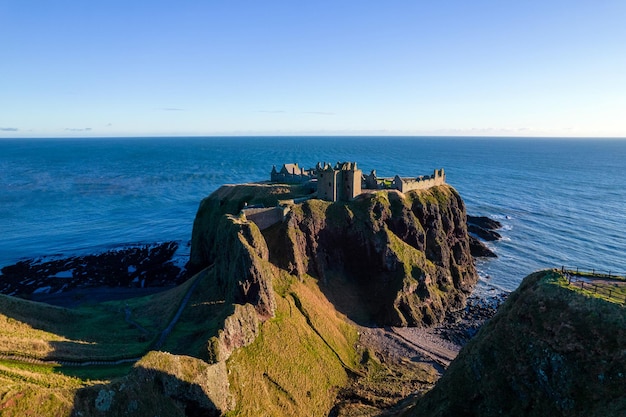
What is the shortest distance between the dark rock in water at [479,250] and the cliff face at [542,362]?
207ft

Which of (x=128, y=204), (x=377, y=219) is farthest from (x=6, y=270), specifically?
(x=377, y=219)

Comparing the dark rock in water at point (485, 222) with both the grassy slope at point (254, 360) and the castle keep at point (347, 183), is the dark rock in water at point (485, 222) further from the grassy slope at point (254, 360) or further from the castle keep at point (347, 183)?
the grassy slope at point (254, 360)

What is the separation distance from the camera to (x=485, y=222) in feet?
374

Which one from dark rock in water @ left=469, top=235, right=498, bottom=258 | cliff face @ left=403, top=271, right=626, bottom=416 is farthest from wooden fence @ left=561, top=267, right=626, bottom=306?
dark rock in water @ left=469, top=235, right=498, bottom=258

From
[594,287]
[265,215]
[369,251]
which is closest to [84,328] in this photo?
[265,215]

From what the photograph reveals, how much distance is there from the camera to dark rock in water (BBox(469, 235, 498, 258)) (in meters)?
93.8

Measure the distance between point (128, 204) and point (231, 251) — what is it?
10762 cm

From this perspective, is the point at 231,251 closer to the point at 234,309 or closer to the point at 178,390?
the point at 234,309

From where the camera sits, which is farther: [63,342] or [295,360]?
[295,360]

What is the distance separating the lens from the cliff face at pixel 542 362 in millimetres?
26297

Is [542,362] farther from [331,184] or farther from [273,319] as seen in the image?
[331,184]

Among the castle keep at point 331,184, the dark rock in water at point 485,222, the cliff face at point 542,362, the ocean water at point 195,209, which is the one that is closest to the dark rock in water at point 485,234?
the ocean water at point 195,209

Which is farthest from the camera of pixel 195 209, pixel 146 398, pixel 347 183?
pixel 195 209

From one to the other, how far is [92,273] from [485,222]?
107 meters
